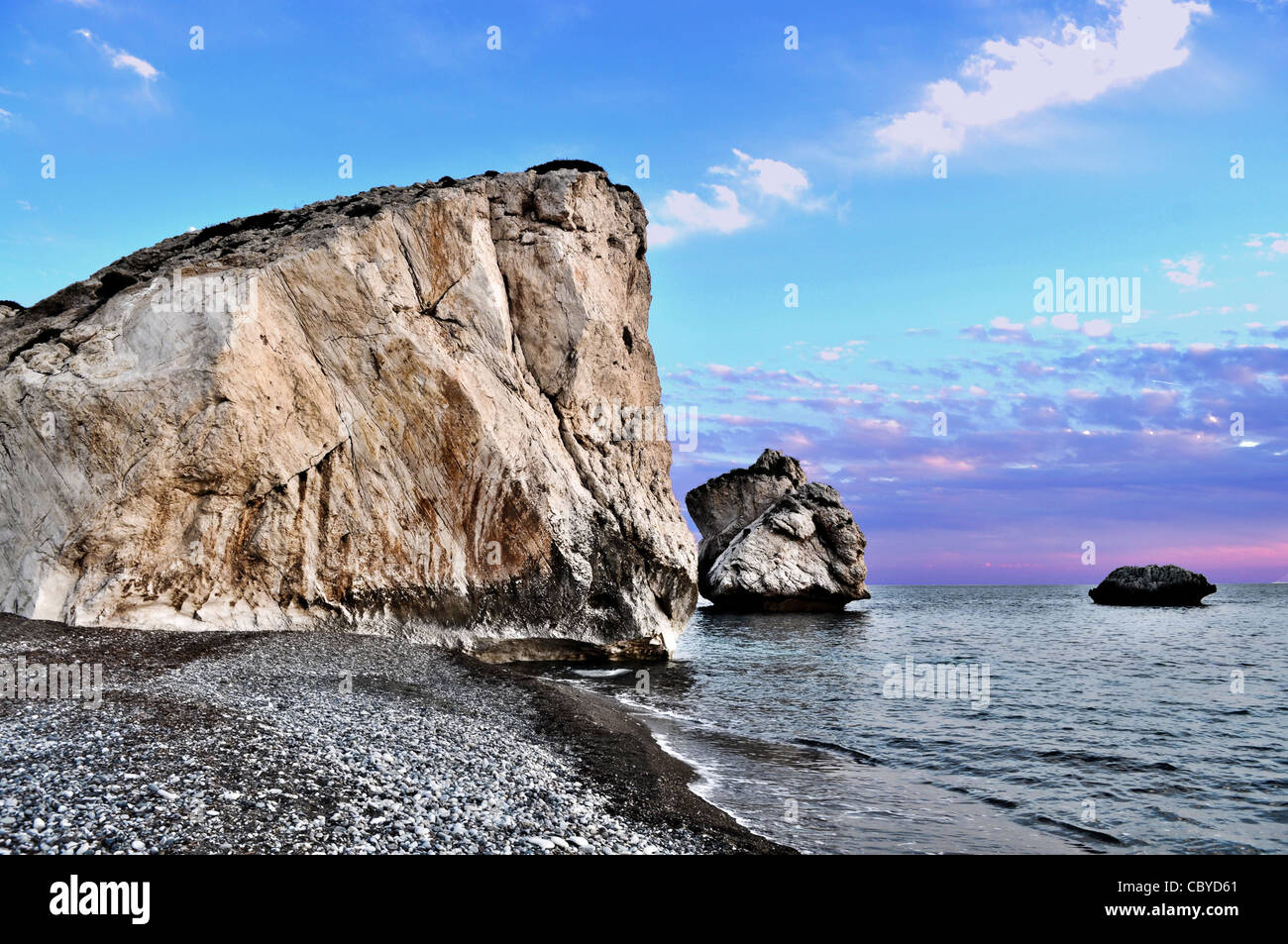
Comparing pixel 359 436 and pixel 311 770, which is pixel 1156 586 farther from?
pixel 311 770

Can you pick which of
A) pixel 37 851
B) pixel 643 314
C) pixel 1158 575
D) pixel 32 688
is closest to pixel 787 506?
pixel 643 314

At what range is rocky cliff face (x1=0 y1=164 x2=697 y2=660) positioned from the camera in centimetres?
1938

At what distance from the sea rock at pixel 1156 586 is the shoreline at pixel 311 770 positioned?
8767 cm

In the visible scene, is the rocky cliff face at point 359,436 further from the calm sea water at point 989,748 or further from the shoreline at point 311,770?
the calm sea water at point 989,748

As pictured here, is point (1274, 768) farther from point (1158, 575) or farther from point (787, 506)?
point (1158, 575)

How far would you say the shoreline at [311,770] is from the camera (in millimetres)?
6742

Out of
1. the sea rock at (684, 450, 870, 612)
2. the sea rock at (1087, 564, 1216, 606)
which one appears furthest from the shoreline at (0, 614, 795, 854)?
the sea rock at (1087, 564, 1216, 606)

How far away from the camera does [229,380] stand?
20016mm

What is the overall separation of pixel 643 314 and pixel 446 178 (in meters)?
9.70

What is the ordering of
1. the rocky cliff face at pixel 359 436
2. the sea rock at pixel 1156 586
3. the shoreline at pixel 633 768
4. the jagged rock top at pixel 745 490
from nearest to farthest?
the shoreline at pixel 633 768 < the rocky cliff face at pixel 359 436 < the jagged rock top at pixel 745 490 < the sea rock at pixel 1156 586

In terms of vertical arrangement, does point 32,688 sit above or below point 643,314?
below

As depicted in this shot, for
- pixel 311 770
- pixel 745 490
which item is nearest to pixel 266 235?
pixel 311 770

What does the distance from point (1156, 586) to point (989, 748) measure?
83.5 metres

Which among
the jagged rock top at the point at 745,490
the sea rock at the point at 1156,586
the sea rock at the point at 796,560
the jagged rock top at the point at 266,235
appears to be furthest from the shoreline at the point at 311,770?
the sea rock at the point at 1156,586
